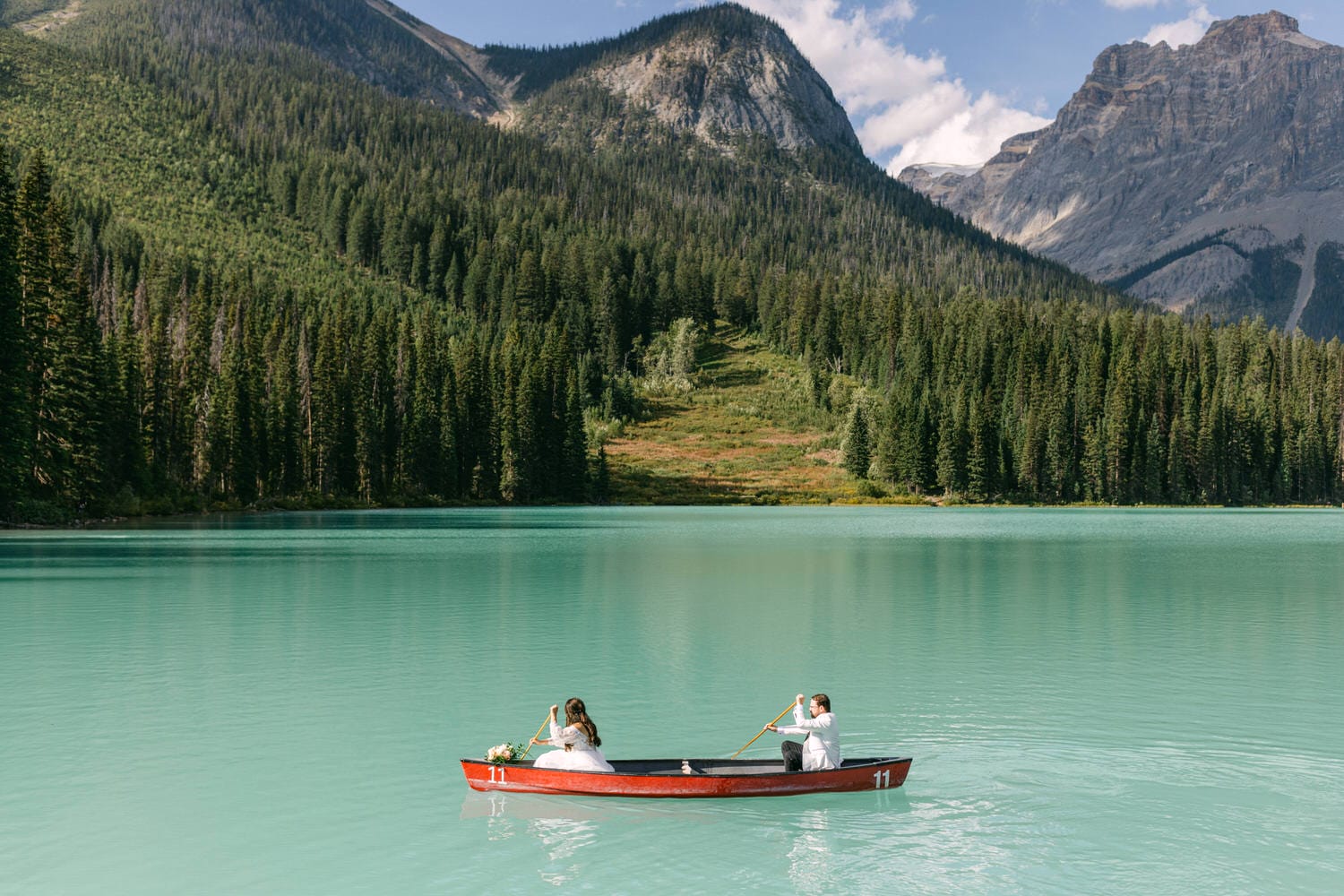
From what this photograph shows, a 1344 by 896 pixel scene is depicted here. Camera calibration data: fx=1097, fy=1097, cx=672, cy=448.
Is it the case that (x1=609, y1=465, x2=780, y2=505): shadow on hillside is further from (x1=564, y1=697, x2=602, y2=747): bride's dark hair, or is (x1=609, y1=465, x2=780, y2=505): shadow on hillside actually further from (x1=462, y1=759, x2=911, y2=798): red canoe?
(x1=564, y1=697, x2=602, y2=747): bride's dark hair

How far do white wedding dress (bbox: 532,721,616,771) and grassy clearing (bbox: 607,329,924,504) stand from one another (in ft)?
429

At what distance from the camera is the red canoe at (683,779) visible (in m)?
17.6

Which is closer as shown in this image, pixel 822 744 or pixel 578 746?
pixel 578 746

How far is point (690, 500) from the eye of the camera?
14912cm

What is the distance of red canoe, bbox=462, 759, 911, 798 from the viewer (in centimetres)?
1762

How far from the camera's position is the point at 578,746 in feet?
59.0

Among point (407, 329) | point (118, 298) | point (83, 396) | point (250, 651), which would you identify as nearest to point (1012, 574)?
point (250, 651)

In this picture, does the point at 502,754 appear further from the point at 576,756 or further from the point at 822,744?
the point at 822,744

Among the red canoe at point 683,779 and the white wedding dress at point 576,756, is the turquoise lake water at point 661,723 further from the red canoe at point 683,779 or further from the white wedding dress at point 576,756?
the white wedding dress at point 576,756

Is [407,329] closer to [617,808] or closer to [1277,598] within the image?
[1277,598]

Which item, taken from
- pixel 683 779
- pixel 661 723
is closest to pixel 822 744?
pixel 683 779

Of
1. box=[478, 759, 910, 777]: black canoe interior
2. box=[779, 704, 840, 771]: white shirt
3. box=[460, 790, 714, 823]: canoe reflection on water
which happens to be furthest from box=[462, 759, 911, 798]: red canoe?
box=[779, 704, 840, 771]: white shirt

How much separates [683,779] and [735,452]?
5963 inches

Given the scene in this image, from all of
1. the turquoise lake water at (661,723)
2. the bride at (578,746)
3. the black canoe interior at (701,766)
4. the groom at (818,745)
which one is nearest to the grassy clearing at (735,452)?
the turquoise lake water at (661,723)
